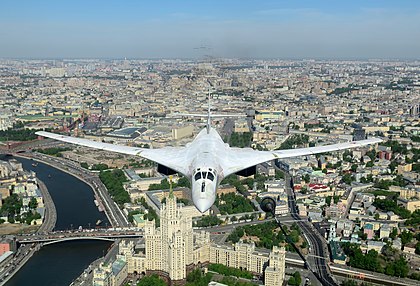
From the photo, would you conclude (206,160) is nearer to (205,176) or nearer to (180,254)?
(205,176)

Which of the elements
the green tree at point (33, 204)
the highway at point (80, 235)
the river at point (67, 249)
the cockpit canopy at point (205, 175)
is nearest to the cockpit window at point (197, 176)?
the cockpit canopy at point (205, 175)

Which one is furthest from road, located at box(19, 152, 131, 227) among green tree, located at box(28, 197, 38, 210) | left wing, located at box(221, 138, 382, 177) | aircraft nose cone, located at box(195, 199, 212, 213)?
aircraft nose cone, located at box(195, 199, 212, 213)

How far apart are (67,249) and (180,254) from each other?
3.02 m

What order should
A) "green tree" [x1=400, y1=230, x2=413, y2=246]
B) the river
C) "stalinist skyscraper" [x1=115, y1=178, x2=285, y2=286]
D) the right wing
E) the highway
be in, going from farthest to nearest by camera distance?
the highway → "green tree" [x1=400, y1=230, x2=413, y2=246] → the river → "stalinist skyscraper" [x1=115, y1=178, x2=285, y2=286] → the right wing

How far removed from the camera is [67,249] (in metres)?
10.8

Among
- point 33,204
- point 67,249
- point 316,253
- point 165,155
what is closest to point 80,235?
point 67,249

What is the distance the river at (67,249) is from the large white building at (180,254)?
117 cm

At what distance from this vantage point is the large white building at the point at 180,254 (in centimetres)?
908

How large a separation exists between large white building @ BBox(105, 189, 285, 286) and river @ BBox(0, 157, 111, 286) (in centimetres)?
117

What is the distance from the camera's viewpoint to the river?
9.43m

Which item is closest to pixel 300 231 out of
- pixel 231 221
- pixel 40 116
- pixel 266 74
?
pixel 231 221

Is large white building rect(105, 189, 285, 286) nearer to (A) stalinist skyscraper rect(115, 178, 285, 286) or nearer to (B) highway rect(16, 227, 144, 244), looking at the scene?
(A) stalinist skyscraper rect(115, 178, 285, 286)

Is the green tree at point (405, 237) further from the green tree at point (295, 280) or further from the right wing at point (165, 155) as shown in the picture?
the right wing at point (165, 155)

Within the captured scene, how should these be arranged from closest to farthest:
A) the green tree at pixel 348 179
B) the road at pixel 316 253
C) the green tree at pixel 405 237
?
the road at pixel 316 253, the green tree at pixel 405 237, the green tree at pixel 348 179
